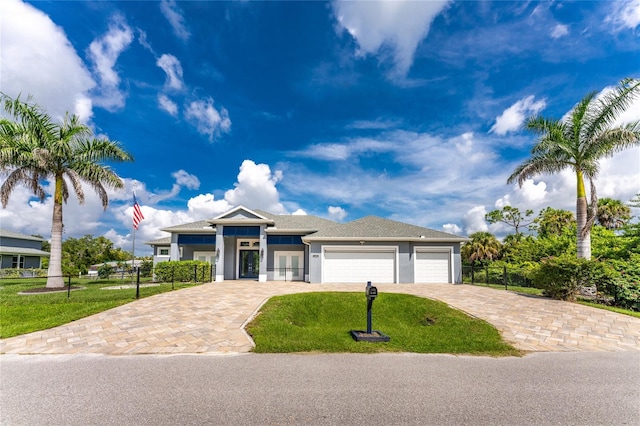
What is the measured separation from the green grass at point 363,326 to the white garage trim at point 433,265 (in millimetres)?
6442

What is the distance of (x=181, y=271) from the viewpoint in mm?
17594

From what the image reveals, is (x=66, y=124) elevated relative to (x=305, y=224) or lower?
elevated

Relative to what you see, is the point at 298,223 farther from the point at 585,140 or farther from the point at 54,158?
the point at 585,140

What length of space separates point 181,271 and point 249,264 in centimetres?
507

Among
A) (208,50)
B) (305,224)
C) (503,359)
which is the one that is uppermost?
(208,50)

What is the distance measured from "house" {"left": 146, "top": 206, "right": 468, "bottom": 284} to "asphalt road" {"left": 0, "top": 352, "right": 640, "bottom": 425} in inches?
481

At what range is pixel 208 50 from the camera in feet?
42.0

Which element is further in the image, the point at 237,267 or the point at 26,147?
the point at 237,267

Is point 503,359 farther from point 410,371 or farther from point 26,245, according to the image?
point 26,245

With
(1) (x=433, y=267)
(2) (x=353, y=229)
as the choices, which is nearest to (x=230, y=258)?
(2) (x=353, y=229)

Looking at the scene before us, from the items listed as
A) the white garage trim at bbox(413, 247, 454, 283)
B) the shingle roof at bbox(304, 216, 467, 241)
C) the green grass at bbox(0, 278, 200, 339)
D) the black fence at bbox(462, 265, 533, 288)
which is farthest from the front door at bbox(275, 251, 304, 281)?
the black fence at bbox(462, 265, 533, 288)

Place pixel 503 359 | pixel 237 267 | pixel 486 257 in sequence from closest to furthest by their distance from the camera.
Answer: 1. pixel 503 359
2. pixel 237 267
3. pixel 486 257

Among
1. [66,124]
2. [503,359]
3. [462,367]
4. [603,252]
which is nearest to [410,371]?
[462,367]

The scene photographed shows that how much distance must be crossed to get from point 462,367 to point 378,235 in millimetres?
13047
